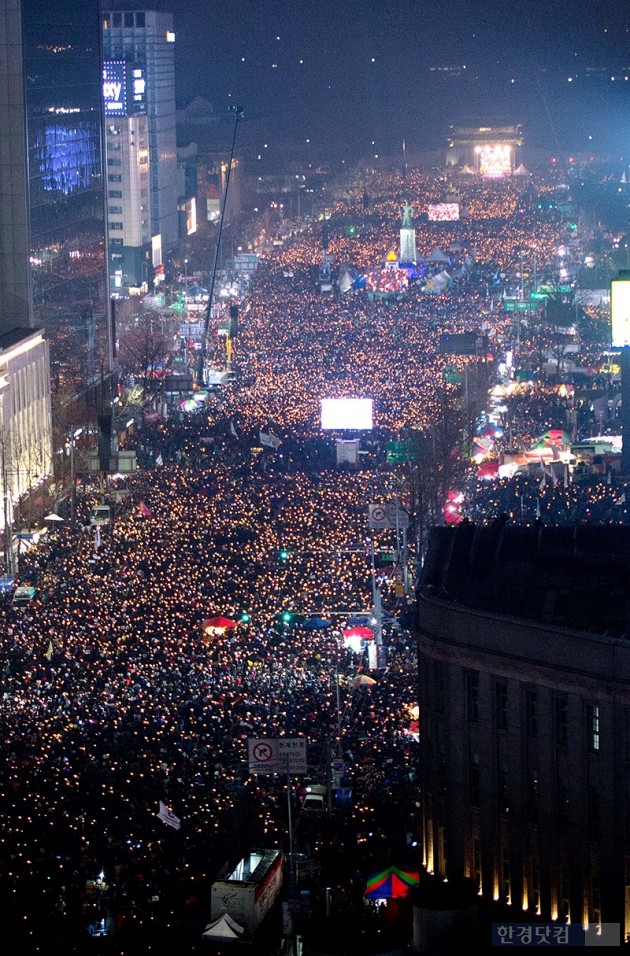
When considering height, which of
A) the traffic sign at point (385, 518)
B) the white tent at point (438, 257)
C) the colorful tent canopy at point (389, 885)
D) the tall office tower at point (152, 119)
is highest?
the tall office tower at point (152, 119)

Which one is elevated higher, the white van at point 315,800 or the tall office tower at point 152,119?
the tall office tower at point 152,119

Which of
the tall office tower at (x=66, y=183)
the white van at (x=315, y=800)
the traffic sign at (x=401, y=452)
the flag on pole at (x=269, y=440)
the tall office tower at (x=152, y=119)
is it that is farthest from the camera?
the tall office tower at (x=152, y=119)

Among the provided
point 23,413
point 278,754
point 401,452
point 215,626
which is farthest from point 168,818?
point 23,413

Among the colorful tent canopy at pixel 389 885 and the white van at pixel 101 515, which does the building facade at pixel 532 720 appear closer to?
the colorful tent canopy at pixel 389 885

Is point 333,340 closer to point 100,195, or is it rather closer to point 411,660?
point 100,195

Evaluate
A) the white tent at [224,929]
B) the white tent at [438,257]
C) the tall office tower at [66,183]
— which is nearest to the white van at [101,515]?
the tall office tower at [66,183]

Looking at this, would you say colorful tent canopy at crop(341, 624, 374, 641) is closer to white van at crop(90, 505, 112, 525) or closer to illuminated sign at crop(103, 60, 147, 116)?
white van at crop(90, 505, 112, 525)
